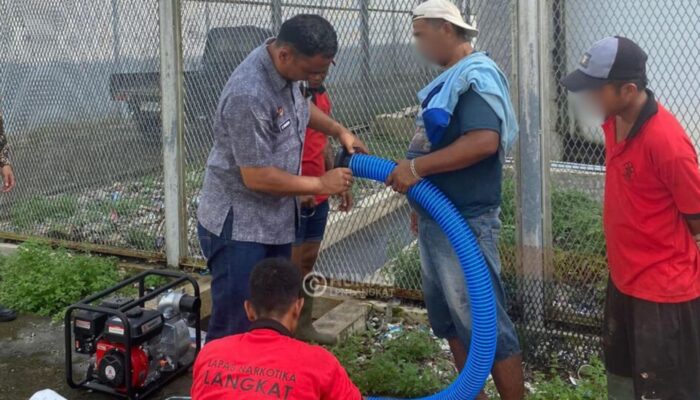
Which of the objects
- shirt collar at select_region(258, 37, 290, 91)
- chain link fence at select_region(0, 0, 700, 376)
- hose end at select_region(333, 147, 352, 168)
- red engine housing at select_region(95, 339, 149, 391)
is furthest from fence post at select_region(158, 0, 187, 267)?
shirt collar at select_region(258, 37, 290, 91)

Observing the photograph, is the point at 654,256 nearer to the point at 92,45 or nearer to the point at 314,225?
the point at 314,225

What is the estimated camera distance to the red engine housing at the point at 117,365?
412cm

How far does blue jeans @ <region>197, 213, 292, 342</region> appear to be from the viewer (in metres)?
3.56

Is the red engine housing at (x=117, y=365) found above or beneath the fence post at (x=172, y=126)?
beneath

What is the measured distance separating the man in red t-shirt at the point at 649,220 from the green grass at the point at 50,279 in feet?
13.3

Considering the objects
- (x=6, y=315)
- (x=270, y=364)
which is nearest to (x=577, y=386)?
(x=270, y=364)

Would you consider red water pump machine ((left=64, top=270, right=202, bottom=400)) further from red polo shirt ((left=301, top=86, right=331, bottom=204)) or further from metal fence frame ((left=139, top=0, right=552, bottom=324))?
metal fence frame ((left=139, top=0, right=552, bottom=324))

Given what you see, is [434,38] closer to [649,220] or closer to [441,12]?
[441,12]

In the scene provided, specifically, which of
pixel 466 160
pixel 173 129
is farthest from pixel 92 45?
pixel 466 160

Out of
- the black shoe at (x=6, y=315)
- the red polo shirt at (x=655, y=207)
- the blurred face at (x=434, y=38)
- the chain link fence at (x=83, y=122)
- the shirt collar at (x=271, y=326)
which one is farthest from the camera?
the chain link fence at (x=83, y=122)

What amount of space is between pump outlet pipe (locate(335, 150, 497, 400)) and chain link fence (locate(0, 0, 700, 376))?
1.19 meters

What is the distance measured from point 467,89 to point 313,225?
1.73 meters

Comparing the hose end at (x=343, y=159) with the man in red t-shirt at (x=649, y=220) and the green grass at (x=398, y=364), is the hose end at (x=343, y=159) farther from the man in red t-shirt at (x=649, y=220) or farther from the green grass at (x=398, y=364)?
the man in red t-shirt at (x=649, y=220)

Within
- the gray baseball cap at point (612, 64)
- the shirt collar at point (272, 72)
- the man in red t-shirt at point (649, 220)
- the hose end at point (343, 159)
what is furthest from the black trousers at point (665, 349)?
the shirt collar at point (272, 72)
